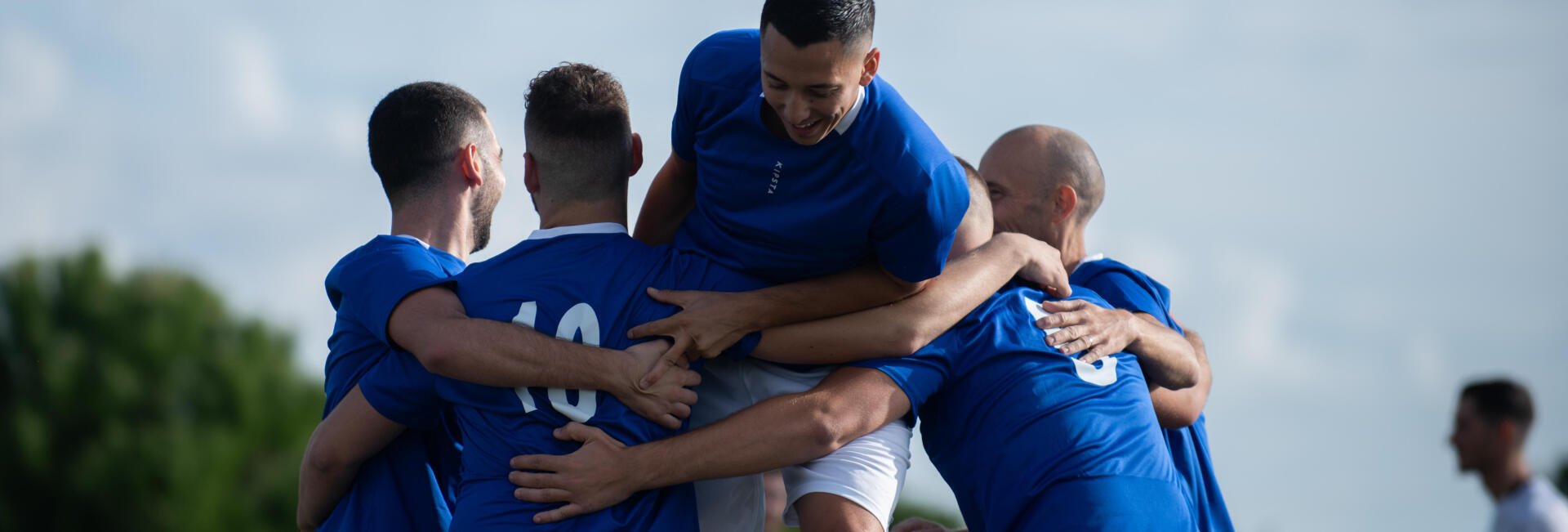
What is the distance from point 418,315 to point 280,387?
22.5 meters

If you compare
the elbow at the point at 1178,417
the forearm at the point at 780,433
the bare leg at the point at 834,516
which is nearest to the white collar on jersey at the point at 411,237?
the forearm at the point at 780,433

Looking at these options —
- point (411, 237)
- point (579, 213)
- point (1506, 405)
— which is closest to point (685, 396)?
point (579, 213)

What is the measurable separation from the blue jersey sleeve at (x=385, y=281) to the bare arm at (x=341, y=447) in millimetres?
263

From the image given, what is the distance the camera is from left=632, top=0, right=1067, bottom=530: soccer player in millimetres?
3307

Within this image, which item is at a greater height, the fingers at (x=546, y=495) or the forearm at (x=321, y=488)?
the fingers at (x=546, y=495)

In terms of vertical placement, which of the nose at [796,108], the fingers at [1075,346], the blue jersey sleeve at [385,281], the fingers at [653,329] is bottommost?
the fingers at [1075,346]

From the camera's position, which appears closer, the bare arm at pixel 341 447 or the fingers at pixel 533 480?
the fingers at pixel 533 480

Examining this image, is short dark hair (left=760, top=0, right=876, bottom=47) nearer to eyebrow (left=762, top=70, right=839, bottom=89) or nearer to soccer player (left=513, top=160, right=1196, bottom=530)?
eyebrow (left=762, top=70, right=839, bottom=89)

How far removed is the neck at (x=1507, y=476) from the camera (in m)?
8.93

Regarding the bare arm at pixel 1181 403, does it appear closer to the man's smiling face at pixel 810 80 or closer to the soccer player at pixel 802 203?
the soccer player at pixel 802 203

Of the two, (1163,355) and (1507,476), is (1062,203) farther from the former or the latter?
(1507,476)

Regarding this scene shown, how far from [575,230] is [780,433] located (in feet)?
3.04

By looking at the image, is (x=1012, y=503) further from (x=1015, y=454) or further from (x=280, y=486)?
(x=280, y=486)

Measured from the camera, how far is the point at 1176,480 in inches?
173
